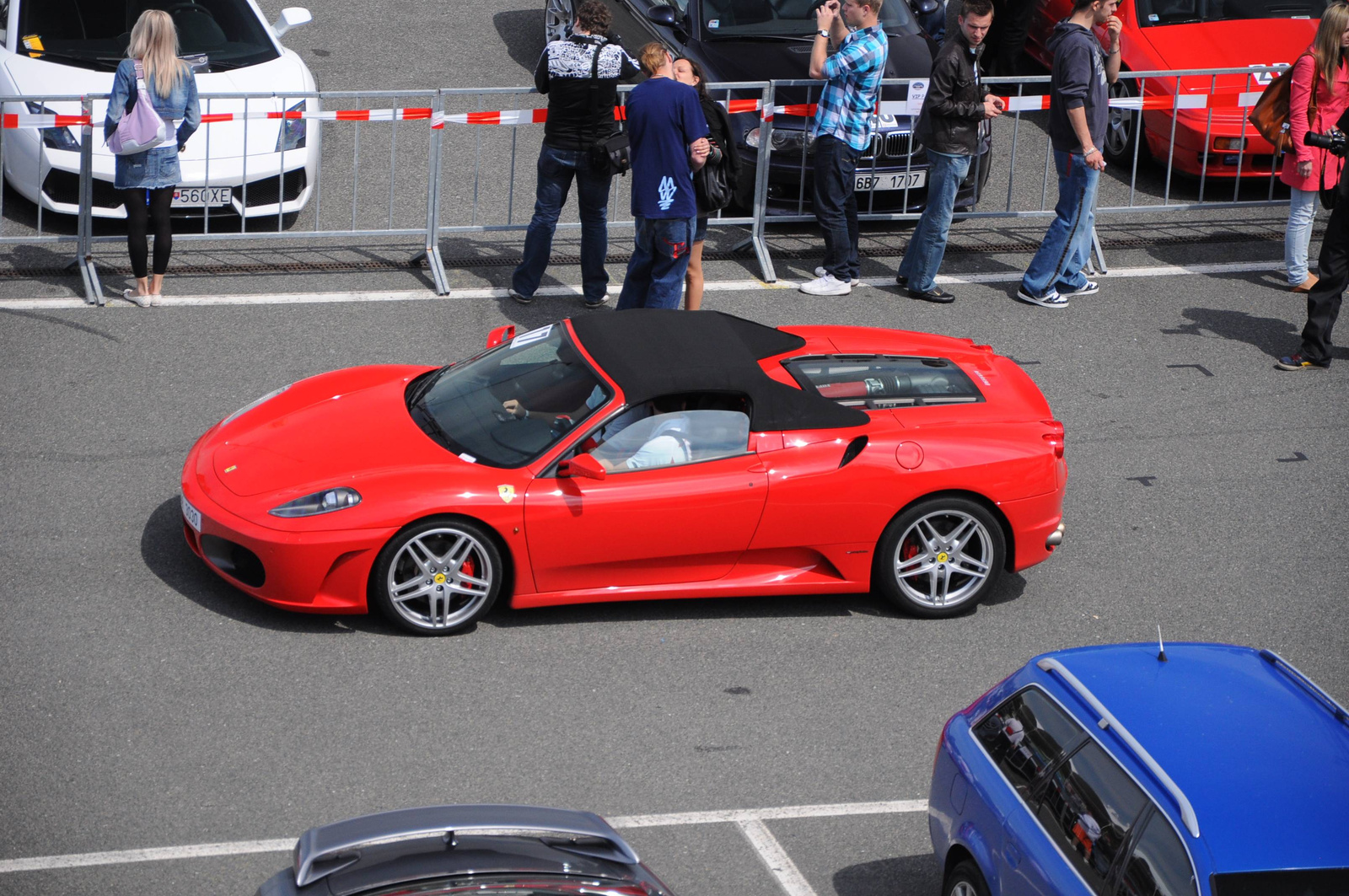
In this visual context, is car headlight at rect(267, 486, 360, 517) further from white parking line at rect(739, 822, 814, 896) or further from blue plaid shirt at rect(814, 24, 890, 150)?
blue plaid shirt at rect(814, 24, 890, 150)

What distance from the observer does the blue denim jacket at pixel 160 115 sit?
9367 millimetres

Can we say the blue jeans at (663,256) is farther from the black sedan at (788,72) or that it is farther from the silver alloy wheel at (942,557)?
the silver alloy wheel at (942,557)

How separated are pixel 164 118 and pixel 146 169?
0.35 meters

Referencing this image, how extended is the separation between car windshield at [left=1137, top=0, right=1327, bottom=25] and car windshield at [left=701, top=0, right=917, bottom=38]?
2544mm

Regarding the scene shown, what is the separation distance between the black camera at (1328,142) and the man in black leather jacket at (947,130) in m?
2.13

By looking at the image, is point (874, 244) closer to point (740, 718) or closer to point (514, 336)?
point (514, 336)

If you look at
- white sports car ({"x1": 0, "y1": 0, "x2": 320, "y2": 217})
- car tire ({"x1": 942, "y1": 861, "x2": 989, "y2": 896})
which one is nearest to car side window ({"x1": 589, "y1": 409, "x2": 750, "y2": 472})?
car tire ({"x1": 942, "y1": 861, "x2": 989, "y2": 896})

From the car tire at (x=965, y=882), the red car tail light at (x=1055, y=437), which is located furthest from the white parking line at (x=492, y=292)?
the car tire at (x=965, y=882)

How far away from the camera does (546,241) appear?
10.3m

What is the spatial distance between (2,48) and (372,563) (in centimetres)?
662

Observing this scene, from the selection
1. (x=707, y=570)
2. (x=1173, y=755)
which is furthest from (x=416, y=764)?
(x=1173, y=755)

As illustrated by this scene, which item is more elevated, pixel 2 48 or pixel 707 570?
pixel 2 48

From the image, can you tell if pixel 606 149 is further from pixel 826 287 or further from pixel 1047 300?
pixel 1047 300

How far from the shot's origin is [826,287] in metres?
10.8
